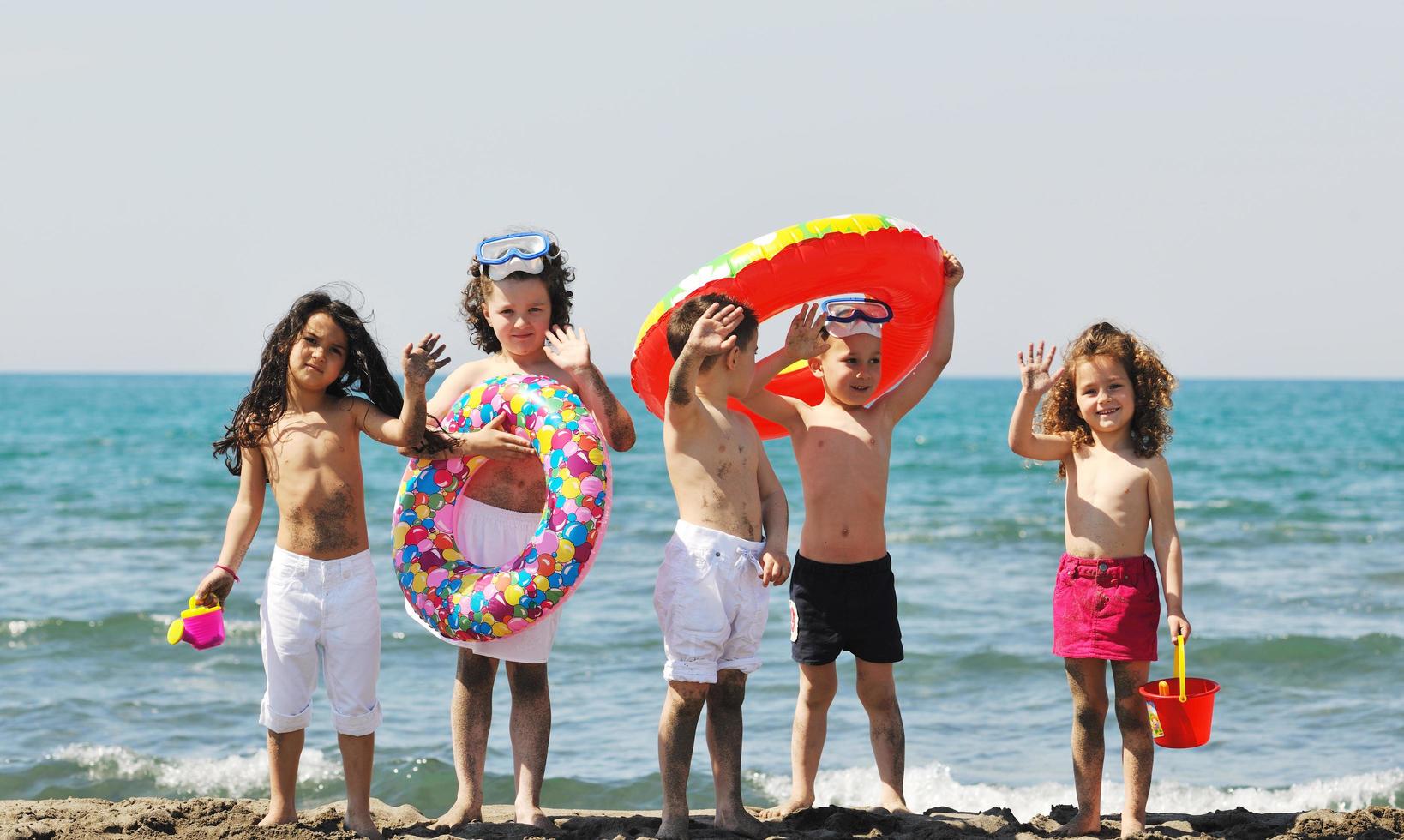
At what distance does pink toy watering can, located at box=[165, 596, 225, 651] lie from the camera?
4398mm

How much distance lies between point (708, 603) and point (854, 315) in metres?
→ 1.21

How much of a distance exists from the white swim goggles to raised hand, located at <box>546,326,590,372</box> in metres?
0.88

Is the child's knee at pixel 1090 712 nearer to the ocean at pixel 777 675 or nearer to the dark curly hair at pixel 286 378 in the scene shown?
the ocean at pixel 777 675

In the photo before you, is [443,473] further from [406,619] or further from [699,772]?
[406,619]

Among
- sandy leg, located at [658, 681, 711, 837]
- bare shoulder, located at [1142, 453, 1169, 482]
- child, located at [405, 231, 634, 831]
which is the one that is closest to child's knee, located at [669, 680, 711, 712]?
sandy leg, located at [658, 681, 711, 837]

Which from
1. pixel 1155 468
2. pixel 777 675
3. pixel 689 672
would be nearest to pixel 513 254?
pixel 689 672

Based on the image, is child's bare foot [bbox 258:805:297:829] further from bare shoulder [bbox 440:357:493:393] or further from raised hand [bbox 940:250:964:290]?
raised hand [bbox 940:250:964:290]

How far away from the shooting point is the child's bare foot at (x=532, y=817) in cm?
462

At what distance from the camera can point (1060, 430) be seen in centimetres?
483

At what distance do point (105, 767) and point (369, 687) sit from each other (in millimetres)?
3070

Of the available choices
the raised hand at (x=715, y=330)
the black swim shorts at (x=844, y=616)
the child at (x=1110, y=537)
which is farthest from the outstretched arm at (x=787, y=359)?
the child at (x=1110, y=537)

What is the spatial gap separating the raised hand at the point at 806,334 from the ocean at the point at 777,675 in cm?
264

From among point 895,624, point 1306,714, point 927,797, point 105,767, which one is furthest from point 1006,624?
point 105,767

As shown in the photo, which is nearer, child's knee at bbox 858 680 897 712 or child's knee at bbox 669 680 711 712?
child's knee at bbox 669 680 711 712
